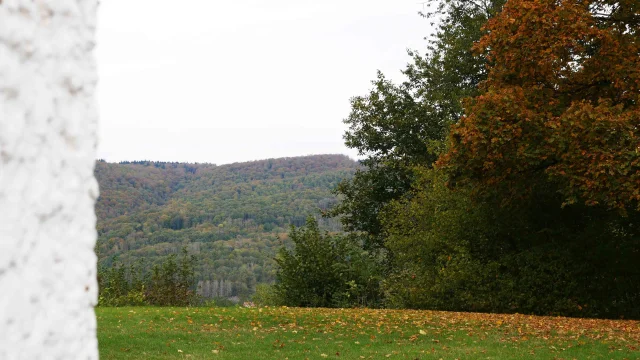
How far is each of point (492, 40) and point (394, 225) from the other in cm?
690

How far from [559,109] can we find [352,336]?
6736 mm

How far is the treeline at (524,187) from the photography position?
1191 cm

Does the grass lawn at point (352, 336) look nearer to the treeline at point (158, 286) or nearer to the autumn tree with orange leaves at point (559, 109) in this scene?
the autumn tree with orange leaves at point (559, 109)

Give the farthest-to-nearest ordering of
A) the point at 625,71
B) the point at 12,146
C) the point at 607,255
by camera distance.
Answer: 1. the point at 607,255
2. the point at 625,71
3. the point at 12,146

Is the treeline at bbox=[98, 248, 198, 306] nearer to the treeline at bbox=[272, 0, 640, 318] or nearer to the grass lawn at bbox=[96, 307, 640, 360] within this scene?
the treeline at bbox=[272, 0, 640, 318]

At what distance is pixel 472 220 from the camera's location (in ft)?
53.8

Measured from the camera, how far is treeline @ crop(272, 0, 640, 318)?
39.1 ft

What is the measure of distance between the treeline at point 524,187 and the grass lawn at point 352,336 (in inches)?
100

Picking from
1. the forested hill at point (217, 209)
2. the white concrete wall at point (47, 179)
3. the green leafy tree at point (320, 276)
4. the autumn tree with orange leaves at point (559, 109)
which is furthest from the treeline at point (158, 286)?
the white concrete wall at point (47, 179)

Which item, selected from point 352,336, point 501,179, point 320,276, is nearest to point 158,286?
point 320,276

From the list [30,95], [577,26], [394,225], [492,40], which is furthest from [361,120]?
[30,95]

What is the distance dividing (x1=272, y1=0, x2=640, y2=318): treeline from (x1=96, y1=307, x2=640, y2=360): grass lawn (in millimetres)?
2542

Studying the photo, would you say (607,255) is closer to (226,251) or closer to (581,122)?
(581,122)

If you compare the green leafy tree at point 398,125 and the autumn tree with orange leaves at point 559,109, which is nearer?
the autumn tree with orange leaves at point 559,109
